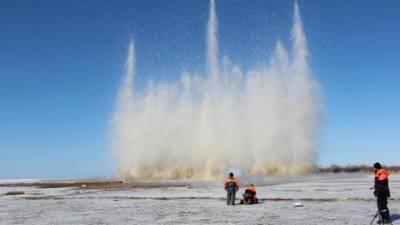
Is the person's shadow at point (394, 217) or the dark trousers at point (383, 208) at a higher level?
the dark trousers at point (383, 208)

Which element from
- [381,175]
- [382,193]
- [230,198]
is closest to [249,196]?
[230,198]

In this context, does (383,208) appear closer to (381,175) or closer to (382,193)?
(382,193)

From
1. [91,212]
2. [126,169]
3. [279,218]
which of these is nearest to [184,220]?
[279,218]

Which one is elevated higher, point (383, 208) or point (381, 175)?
point (381, 175)

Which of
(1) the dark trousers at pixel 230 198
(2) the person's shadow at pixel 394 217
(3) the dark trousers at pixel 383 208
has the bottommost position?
(2) the person's shadow at pixel 394 217

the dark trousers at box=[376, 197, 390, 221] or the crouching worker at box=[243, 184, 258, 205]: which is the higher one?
the crouching worker at box=[243, 184, 258, 205]

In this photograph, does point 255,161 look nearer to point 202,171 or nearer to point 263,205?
point 202,171

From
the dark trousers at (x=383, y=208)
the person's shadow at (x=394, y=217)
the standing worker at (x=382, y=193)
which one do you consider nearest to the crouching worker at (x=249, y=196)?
the person's shadow at (x=394, y=217)

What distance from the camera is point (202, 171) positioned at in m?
92.8

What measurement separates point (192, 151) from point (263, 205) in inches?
2708

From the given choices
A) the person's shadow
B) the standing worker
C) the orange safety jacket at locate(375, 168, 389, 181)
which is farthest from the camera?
the person's shadow

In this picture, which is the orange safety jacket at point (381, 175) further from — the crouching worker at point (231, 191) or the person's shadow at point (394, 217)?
the crouching worker at point (231, 191)

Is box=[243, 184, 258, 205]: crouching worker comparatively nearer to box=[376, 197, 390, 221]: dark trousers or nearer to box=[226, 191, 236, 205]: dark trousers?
box=[226, 191, 236, 205]: dark trousers

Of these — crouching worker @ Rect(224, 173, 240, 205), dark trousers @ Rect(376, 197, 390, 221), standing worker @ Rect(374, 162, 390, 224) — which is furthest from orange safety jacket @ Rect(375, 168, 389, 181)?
crouching worker @ Rect(224, 173, 240, 205)
